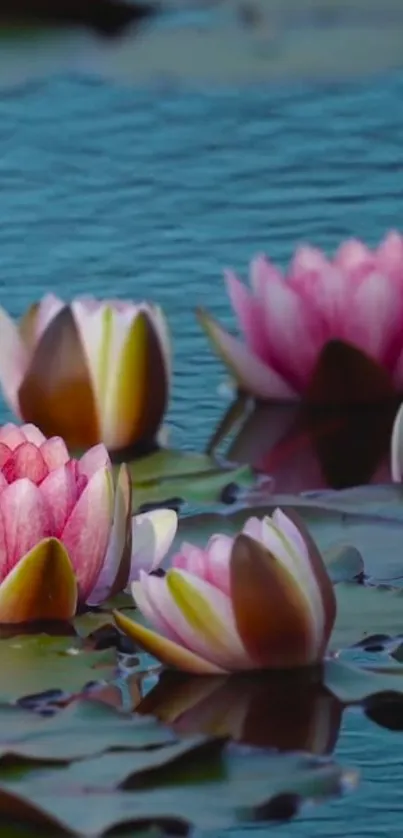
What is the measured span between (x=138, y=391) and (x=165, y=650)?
0.54m

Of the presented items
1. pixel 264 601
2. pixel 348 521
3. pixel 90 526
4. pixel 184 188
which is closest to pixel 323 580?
pixel 264 601

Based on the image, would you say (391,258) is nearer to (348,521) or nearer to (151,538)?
(348,521)

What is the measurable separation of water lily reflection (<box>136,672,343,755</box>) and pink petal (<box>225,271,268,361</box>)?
2.17 feet

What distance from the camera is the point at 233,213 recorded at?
9.19ft

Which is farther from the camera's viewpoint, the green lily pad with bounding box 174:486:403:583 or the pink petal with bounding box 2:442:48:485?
the green lily pad with bounding box 174:486:403:583

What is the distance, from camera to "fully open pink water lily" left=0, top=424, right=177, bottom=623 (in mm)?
1552

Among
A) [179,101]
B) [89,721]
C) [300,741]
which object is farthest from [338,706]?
[179,101]

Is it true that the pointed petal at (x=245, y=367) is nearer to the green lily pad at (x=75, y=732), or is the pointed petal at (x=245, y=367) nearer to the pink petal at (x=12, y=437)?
the pink petal at (x=12, y=437)

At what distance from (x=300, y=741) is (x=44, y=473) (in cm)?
31

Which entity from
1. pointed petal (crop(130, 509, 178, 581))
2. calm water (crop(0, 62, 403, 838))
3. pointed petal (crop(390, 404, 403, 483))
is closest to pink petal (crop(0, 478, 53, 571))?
pointed petal (crop(130, 509, 178, 581))

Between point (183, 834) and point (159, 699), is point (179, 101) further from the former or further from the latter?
point (183, 834)

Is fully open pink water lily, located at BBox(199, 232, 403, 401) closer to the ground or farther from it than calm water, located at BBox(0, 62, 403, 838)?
farther from it

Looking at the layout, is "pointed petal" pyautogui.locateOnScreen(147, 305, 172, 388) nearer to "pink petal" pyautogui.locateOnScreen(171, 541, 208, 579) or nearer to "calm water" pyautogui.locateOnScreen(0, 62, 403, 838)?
"calm water" pyautogui.locateOnScreen(0, 62, 403, 838)

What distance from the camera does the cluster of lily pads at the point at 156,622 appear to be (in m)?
1.29
